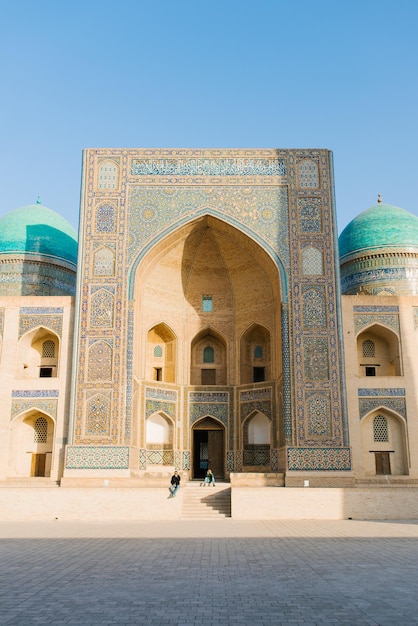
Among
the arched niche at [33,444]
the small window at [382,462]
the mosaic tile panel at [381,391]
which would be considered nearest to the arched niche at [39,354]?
the arched niche at [33,444]

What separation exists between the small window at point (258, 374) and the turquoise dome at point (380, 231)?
472 cm

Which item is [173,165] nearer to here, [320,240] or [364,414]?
[320,240]

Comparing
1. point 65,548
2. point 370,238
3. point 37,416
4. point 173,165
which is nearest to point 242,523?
point 65,548

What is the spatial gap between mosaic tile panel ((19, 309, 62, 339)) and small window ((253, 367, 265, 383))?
14.9ft

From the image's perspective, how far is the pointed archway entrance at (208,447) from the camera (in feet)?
47.9

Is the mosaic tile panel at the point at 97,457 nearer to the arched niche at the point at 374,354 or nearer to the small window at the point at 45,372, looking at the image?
the small window at the point at 45,372

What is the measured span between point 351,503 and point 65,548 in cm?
538

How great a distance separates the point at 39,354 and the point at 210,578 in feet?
33.1

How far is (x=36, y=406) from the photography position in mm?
12766

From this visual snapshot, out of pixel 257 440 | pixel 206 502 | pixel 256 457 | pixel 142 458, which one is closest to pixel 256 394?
pixel 257 440

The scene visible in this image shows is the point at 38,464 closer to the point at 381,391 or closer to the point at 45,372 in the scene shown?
the point at 45,372

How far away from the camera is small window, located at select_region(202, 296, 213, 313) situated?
15133 mm

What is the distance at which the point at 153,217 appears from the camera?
13398 mm

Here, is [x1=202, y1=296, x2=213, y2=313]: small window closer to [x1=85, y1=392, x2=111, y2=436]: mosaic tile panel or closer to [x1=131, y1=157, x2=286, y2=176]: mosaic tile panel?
[x1=131, y1=157, x2=286, y2=176]: mosaic tile panel
